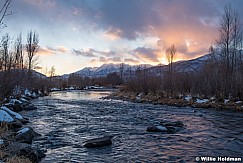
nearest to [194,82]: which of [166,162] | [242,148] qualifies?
[242,148]

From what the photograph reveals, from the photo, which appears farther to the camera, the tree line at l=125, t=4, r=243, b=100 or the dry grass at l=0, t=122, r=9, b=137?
the tree line at l=125, t=4, r=243, b=100

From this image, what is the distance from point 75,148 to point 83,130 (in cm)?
376

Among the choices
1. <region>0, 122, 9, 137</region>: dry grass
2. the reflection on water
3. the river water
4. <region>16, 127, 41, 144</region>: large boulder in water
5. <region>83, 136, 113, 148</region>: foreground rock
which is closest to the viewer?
the river water

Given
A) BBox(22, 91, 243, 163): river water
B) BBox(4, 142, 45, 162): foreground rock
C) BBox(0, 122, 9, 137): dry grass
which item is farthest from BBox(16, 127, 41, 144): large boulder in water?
BBox(4, 142, 45, 162): foreground rock

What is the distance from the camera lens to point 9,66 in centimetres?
1731

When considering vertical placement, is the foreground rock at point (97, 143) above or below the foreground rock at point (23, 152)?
below

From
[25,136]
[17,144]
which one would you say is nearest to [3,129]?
[25,136]

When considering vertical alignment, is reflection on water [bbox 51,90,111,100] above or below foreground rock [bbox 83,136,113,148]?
above

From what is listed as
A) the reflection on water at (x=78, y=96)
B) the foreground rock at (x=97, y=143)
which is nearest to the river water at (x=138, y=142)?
the foreground rock at (x=97, y=143)

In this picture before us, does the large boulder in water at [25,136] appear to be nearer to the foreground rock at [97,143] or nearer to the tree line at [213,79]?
the foreground rock at [97,143]

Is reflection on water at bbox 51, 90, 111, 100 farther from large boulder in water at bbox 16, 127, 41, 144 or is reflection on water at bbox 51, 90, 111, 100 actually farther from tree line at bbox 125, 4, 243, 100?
large boulder in water at bbox 16, 127, 41, 144

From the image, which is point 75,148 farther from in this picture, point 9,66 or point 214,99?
point 214,99

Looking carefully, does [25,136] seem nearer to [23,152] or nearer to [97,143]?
[23,152]

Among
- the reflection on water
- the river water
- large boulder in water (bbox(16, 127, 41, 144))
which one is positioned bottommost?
the river water
